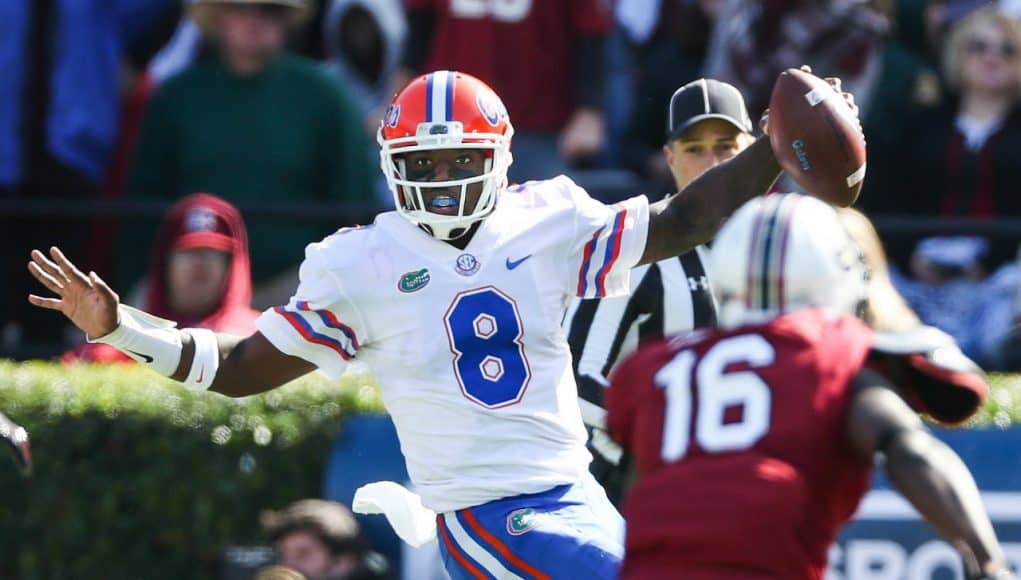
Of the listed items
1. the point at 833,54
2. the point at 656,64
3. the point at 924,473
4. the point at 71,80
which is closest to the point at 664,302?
the point at 924,473

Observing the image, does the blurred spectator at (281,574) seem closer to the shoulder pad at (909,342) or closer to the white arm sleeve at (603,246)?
the white arm sleeve at (603,246)

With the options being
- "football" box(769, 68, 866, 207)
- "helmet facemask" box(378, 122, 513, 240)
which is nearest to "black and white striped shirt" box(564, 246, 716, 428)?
"helmet facemask" box(378, 122, 513, 240)

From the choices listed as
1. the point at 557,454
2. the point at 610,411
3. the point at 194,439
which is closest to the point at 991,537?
the point at 610,411

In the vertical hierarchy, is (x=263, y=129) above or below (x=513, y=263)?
above

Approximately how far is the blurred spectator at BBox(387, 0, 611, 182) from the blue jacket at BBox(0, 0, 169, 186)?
4.46 ft

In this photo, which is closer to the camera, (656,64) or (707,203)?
(707,203)

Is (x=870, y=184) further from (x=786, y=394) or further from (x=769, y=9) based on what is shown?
(x=786, y=394)

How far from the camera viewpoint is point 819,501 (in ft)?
13.0

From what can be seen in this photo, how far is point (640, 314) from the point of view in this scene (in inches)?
240

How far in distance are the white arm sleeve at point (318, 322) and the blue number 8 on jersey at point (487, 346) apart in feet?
0.93

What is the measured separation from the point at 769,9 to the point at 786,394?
16.6 ft

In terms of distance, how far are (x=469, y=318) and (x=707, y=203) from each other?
2.35 feet

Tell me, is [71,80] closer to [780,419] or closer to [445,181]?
[445,181]

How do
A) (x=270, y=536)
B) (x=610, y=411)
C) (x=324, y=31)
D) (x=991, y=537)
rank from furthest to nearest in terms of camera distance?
1. (x=324, y=31)
2. (x=270, y=536)
3. (x=610, y=411)
4. (x=991, y=537)
